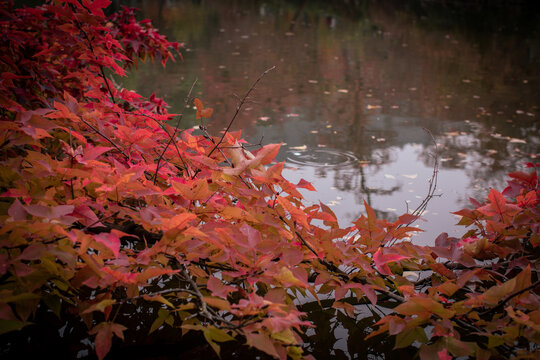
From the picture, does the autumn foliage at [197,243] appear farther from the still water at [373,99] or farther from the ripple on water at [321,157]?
the ripple on water at [321,157]

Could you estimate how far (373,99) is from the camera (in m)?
7.77

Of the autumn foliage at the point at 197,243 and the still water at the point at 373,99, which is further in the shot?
the still water at the point at 373,99

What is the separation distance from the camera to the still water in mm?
4512

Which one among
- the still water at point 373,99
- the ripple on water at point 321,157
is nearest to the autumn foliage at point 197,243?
the still water at point 373,99

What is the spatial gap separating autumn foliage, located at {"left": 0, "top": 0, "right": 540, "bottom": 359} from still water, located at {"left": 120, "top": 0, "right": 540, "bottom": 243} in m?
0.49

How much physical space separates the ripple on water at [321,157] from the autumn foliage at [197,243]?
2606 millimetres

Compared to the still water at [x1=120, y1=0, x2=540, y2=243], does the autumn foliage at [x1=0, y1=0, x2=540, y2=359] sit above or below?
above

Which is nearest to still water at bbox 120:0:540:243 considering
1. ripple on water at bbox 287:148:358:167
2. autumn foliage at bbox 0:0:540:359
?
ripple on water at bbox 287:148:358:167

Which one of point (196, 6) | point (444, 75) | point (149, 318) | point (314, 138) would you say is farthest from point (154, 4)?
point (149, 318)

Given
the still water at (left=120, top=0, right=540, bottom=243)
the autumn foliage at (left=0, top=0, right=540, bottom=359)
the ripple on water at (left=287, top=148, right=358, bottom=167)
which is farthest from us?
the ripple on water at (left=287, top=148, right=358, bottom=167)

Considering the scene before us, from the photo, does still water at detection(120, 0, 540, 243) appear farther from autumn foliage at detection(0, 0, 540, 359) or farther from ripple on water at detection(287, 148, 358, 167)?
autumn foliage at detection(0, 0, 540, 359)

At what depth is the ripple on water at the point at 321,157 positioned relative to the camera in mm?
4834

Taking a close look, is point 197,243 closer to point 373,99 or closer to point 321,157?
point 321,157

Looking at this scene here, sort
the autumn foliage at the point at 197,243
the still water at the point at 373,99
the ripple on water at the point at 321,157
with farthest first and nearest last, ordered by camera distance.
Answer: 1. the ripple on water at the point at 321,157
2. the still water at the point at 373,99
3. the autumn foliage at the point at 197,243
